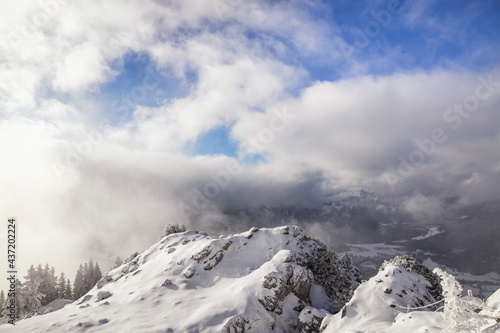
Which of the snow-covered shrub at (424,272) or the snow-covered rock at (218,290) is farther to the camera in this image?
the snow-covered shrub at (424,272)

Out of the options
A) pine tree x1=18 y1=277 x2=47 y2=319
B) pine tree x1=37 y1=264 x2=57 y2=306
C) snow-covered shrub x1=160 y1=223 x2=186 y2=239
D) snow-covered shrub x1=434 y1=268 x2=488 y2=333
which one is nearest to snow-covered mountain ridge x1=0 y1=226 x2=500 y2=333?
snow-covered shrub x1=434 y1=268 x2=488 y2=333

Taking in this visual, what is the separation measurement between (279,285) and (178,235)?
114ft

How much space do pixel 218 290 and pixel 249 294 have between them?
740cm

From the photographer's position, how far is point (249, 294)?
1639 inches

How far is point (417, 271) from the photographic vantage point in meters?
41.3

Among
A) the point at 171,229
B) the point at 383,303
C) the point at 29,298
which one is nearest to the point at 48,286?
the point at 29,298

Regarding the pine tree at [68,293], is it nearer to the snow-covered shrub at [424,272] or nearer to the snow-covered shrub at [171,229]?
the snow-covered shrub at [171,229]

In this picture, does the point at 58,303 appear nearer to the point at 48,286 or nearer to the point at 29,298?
the point at 48,286

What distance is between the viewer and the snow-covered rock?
36.9 meters

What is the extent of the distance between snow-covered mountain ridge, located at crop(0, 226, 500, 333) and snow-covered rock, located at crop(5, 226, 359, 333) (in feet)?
0.54

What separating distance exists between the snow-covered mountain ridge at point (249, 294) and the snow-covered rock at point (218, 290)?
Result: 6.5 inches

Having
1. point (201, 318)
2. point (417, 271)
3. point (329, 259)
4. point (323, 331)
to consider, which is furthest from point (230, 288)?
point (417, 271)

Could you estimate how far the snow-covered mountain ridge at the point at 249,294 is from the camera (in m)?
34.3

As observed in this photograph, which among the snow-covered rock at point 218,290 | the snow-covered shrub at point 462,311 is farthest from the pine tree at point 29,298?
the snow-covered shrub at point 462,311
